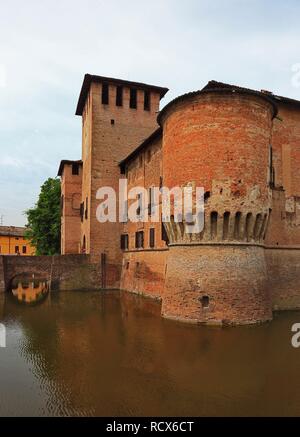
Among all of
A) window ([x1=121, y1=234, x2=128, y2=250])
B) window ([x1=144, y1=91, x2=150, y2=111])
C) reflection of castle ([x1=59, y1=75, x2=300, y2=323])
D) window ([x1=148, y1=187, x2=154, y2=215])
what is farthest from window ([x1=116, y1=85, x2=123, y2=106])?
window ([x1=121, y1=234, x2=128, y2=250])

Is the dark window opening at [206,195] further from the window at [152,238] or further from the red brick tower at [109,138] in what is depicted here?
the red brick tower at [109,138]

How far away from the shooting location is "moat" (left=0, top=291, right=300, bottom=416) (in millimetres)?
7391

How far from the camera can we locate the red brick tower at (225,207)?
14.2m

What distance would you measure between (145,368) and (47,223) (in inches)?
1197

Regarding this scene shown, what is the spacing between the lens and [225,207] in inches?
561

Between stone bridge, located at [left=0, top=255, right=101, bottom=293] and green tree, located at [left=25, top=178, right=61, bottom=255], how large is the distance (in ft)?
39.2

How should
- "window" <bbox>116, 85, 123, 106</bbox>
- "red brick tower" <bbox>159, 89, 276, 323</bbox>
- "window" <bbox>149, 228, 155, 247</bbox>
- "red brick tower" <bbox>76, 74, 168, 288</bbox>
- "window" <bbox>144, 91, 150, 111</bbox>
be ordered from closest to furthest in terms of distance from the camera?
"red brick tower" <bbox>159, 89, 276, 323</bbox> < "window" <bbox>149, 228, 155, 247</bbox> < "red brick tower" <bbox>76, 74, 168, 288</bbox> < "window" <bbox>116, 85, 123, 106</bbox> < "window" <bbox>144, 91, 150, 111</bbox>

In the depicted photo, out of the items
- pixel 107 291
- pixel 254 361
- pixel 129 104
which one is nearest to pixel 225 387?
pixel 254 361

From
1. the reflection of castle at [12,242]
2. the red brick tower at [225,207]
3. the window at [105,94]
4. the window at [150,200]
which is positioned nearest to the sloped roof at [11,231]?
the reflection of castle at [12,242]

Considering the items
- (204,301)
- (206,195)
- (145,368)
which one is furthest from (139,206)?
(145,368)

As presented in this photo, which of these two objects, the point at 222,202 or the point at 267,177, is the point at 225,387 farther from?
the point at 267,177

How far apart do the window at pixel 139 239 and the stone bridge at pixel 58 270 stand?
373cm

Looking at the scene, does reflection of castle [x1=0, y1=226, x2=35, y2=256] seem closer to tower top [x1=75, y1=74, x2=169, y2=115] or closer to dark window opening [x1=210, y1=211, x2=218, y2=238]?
tower top [x1=75, y1=74, x2=169, y2=115]

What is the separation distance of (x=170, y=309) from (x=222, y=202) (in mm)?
4924
